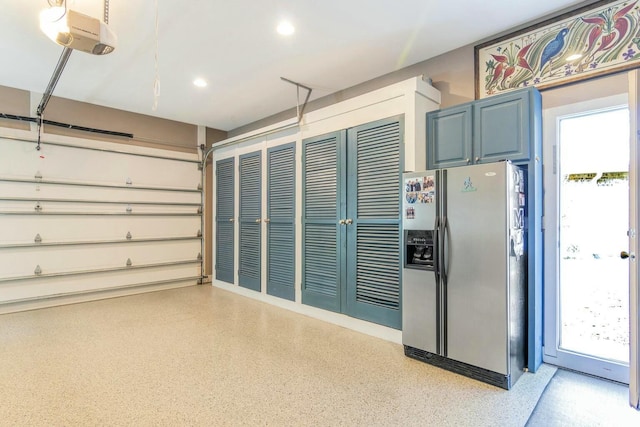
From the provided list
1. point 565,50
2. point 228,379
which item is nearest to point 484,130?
point 565,50

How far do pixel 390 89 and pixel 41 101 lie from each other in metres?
4.67

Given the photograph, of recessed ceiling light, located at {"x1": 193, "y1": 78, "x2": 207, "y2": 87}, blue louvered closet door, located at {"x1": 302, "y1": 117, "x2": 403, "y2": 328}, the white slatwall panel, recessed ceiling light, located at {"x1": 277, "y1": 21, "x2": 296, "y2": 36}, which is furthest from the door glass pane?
the white slatwall panel

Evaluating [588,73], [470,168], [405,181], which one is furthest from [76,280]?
[588,73]

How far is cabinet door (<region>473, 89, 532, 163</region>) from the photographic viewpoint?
2652 mm

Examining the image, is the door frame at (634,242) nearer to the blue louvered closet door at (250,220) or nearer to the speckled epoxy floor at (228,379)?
the speckled epoxy floor at (228,379)

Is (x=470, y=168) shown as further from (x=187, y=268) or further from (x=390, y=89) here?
(x=187, y=268)

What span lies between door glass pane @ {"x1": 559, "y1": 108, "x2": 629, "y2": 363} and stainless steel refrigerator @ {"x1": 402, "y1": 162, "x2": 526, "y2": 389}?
1.54ft

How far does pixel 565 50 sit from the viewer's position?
Result: 273 centimetres

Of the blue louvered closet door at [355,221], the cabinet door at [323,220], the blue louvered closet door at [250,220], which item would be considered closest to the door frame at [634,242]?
the blue louvered closet door at [355,221]

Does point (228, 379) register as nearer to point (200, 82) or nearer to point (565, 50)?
point (200, 82)

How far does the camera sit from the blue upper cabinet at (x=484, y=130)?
104 inches

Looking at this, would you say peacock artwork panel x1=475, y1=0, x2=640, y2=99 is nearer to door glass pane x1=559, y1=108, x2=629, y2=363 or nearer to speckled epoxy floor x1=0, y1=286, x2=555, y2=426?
door glass pane x1=559, y1=108, x2=629, y2=363

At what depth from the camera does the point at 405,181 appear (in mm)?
3004

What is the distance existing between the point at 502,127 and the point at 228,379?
9.87ft
